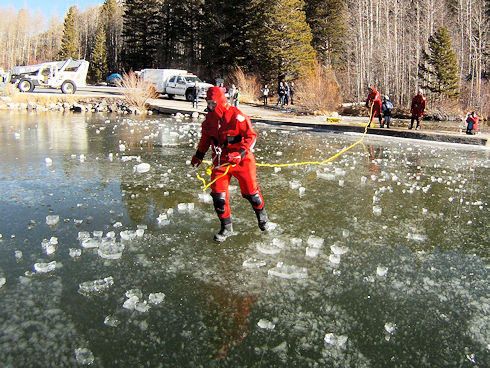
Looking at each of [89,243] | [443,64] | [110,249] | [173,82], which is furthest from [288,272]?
[443,64]

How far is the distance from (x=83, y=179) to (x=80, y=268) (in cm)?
391

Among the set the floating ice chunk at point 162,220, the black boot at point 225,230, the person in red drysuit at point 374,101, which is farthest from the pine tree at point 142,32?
the black boot at point 225,230

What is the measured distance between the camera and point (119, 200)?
6.45 m

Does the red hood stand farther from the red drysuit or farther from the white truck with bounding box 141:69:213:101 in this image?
the white truck with bounding box 141:69:213:101

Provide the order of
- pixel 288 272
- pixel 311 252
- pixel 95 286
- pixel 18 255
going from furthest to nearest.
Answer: pixel 311 252 → pixel 18 255 → pixel 288 272 → pixel 95 286

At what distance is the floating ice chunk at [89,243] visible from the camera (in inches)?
180

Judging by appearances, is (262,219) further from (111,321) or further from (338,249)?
(111,321)

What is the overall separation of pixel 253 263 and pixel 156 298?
1.14 meters

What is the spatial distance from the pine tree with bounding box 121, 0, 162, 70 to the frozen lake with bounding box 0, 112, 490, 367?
53.9m

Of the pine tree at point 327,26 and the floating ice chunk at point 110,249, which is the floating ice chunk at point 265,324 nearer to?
the floating ice chunk at point 110,249

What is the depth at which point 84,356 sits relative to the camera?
2.78 metres

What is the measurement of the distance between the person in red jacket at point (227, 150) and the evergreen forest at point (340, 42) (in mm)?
28408

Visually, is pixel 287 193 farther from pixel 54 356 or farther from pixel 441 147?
pixel 441 147

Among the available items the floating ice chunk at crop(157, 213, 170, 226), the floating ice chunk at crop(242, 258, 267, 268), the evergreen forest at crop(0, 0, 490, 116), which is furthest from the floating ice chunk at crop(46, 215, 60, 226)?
the evergreen forest at crop(0, 0, 490, 116)
